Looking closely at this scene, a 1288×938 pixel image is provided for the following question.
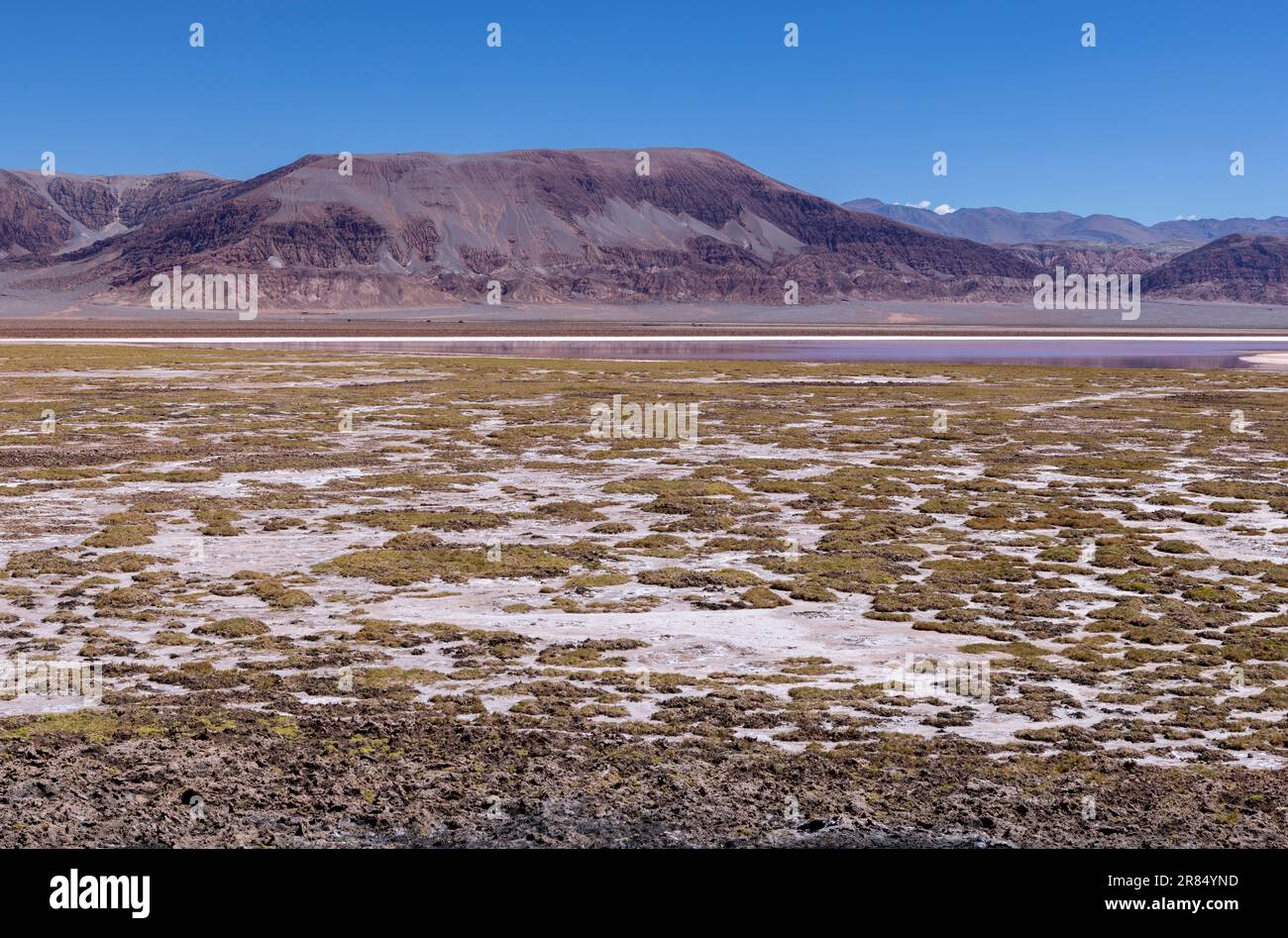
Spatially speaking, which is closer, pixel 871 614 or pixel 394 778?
pixel 394 778

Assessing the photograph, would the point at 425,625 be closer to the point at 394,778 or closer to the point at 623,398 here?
the point at 394,778

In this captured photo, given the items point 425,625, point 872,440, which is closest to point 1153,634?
point 425,625

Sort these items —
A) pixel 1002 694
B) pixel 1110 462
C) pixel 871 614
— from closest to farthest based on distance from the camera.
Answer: pixel 1002 694
pixel 871 614
pixel 1110 462

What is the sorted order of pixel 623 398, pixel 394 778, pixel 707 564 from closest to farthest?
pixel 394 778 → pixel 707 564 → pixel 623 398

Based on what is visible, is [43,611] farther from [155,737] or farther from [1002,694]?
[1002,694]
